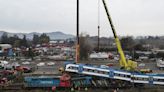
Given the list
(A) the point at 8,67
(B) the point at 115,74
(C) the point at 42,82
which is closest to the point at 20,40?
(A) the point at 8,67

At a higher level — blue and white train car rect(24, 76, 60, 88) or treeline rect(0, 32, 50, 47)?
treeline rect(0, 32, 50, 47)

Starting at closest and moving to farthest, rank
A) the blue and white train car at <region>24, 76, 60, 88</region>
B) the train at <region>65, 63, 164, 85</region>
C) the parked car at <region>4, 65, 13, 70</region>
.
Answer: the blue and white train car at <region>24, 76, 60, 88</region> < the train at <region>65, 63, 164, 85</region> < the parked car at <region>4, 65, 13, 70</region>

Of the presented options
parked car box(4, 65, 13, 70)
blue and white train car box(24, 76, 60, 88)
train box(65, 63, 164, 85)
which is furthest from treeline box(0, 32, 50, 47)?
train box(65, 63, 164, 85)

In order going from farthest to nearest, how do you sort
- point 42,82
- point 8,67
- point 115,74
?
point 8,67 → point 115,74 → point 42,82

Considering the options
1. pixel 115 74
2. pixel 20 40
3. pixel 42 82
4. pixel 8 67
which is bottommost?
pixel 42 82

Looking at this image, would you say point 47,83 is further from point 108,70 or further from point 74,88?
point 108,70

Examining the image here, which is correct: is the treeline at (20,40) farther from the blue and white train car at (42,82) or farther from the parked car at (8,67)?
the blue and white train car at (42,82)


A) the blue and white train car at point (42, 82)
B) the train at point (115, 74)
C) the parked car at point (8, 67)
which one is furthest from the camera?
the parked car at point (8, 67)

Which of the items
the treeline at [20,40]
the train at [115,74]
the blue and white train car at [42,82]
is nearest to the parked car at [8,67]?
the blue and white train car at [42,82]

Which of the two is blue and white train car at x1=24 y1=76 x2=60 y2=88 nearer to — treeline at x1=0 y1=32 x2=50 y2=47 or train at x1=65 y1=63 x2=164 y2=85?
train at x1=65 y1=63 x2=164 y2=85

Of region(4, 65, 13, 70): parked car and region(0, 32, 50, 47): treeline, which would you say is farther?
region(0, 32, 50, 47): treeline

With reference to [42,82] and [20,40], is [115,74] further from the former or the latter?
[20,40]

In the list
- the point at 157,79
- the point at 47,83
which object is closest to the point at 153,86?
the point at 157,79

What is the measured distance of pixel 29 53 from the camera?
3642 inches
